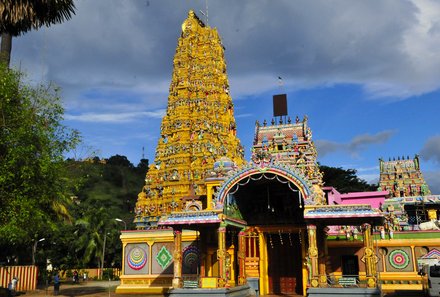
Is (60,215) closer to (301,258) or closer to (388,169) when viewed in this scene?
(301,258)

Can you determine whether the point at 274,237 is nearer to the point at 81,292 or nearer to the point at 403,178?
the point at 81,292

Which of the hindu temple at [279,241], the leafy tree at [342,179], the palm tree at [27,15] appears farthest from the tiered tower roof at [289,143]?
the leafy tree at [342,179]

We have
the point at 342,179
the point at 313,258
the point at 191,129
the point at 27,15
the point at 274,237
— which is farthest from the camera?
the point at 342,179

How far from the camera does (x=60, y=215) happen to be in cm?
3662

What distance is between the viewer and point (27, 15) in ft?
54.1

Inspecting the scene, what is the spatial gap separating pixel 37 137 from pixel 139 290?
12.2 metres

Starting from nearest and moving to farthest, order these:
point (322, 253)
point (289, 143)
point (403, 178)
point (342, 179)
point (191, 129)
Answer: point (322, 253), point (289, 143), point (191, 129), point (403, 178), point (342, 179)

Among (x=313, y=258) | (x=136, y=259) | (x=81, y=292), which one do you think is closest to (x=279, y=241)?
(x=313, y=258)

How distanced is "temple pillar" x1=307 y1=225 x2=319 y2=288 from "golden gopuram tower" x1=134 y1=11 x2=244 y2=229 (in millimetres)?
28910

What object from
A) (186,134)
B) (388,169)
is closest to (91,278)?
(186,134)

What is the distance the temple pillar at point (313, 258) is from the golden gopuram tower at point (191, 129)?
28910 millimetres

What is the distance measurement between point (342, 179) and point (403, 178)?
397 inches

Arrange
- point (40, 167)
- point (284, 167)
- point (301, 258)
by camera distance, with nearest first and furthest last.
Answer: point (40, 167)
point (284, 167)
point (301, 258)

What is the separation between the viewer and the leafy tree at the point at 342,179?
67.8 m
